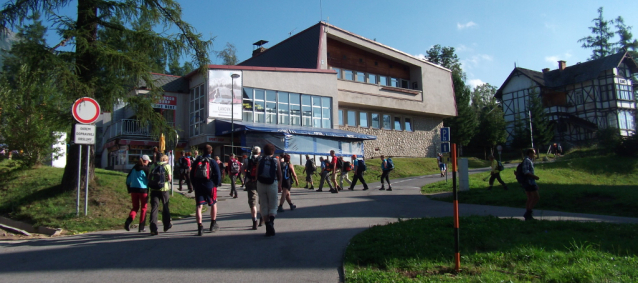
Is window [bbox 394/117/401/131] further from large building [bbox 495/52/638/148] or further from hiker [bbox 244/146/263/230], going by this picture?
hiker [bbox 244/146/263/230]

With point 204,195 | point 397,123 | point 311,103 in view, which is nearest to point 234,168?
point 204,195

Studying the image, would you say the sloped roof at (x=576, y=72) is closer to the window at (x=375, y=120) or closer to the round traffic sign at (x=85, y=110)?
the window at (x=375, y=120)

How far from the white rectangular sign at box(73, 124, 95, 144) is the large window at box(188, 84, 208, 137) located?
17319 mm

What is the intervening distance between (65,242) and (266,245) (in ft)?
12.7

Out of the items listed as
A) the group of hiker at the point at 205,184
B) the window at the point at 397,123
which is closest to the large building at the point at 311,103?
the window at the point at 397,123

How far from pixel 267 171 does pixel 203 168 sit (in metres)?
1.27

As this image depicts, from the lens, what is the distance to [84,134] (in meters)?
10.7

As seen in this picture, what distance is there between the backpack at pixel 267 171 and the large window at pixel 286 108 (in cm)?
2113

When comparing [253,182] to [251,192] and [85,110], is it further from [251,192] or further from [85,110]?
[85,110]

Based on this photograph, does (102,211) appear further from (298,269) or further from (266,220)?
(298,269)

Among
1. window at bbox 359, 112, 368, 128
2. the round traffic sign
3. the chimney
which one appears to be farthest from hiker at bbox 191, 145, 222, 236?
the chimney

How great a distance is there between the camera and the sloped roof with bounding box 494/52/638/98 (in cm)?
5200

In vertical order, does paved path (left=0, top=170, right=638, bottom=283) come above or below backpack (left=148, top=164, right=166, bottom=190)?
below

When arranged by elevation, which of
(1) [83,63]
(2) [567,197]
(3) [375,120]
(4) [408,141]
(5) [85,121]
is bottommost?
(2) [567,197]
